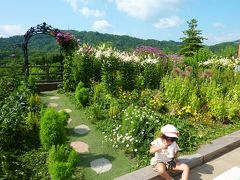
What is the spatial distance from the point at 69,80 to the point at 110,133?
451cm

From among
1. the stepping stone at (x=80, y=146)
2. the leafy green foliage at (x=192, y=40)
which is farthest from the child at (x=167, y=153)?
the leafy green foliage at (x=192, y=40)

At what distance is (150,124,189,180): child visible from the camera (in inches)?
181

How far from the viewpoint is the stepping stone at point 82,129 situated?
667 cm

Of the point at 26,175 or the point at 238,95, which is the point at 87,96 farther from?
the point at 238,95

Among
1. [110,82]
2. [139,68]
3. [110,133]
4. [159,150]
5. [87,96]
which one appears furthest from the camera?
[139,68]

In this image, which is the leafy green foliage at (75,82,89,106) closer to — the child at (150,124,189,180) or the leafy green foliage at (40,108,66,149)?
the leafy green foliage at (40,108,66,149)

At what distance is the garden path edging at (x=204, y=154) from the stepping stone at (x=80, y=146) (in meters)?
1.43

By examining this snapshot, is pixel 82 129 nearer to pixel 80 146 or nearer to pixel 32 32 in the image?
pixel 80 146

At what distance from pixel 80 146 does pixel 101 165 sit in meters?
0.91

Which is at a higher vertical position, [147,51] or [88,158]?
[147,51]

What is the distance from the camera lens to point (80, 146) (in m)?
5.95

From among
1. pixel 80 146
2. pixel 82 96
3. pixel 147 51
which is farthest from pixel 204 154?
pixel 147 51

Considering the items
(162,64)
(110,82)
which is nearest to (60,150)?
(110,82)

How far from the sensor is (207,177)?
4.97 meters
